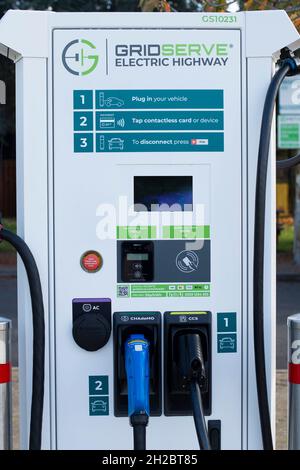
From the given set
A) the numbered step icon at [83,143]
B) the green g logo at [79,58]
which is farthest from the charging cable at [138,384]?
the green g logo at [79,58]

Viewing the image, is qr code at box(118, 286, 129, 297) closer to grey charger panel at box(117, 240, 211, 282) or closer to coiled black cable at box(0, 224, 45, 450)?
A: grey charger panel at box(117, 240, 211, 282)

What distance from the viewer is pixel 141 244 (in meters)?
3.12

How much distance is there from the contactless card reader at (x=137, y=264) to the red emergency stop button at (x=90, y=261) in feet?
0.32

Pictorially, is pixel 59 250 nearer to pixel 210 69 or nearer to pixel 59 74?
pixel 59 74

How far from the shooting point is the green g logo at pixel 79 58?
121 inches

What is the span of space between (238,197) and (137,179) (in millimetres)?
373

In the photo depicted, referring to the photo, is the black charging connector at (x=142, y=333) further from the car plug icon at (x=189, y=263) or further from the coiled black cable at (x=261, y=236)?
the coiled black cable at (x=261, y=236)

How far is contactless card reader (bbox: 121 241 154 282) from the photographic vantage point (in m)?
3.13

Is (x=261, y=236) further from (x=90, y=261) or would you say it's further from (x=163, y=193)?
(x=90, y=261)

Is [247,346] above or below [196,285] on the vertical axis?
below

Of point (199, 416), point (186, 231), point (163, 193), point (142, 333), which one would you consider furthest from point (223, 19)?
point (199, 416)

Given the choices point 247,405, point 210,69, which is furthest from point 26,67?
point 247,405
